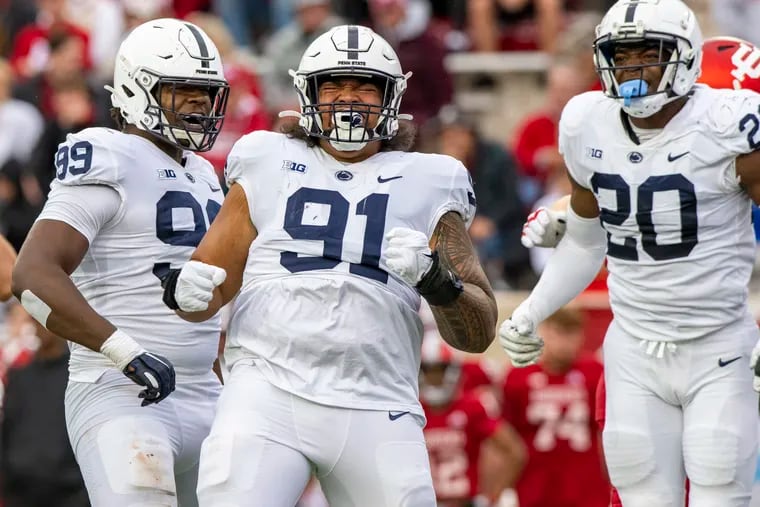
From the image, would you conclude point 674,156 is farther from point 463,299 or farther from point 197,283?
point 197,283

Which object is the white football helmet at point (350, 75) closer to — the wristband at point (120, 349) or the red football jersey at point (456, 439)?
the wristband at point (120, 349)

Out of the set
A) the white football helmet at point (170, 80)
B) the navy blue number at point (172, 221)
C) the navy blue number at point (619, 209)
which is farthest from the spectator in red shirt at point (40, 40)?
the navy blue number at point (619, 209)

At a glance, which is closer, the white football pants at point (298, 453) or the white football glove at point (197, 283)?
the white football pants at point (298, 453)

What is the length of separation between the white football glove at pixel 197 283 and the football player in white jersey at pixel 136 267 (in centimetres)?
30

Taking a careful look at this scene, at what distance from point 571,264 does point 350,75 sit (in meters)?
1.26

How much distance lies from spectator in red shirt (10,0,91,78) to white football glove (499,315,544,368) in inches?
265

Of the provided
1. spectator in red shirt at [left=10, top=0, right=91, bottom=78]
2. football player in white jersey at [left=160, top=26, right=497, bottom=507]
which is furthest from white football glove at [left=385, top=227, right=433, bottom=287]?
spectator in red shirt at [left=10, top=0, right=91, bottom=78]

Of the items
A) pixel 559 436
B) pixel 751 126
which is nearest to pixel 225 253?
pixel 751 126

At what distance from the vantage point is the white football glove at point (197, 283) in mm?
5156

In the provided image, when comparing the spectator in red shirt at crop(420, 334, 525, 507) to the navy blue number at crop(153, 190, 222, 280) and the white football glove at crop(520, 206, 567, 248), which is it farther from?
the navy blue number at crop(153, 190, 222, 280)

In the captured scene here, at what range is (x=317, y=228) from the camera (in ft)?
17.3

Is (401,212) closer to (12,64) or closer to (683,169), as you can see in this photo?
(683,169)

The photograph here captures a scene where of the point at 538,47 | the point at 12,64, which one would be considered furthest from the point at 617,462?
the point at 12,64

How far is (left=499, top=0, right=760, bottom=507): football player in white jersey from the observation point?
18.6 ft
